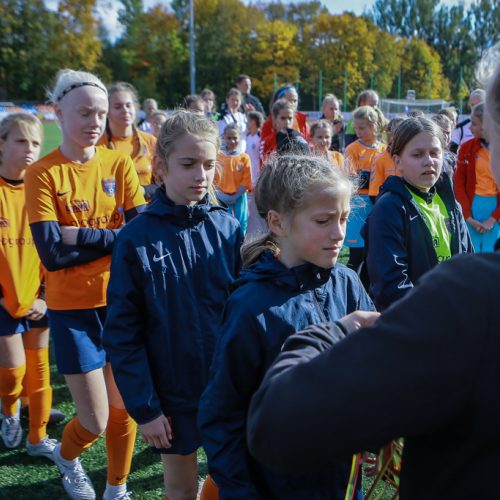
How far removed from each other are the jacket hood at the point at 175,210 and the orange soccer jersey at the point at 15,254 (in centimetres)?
147

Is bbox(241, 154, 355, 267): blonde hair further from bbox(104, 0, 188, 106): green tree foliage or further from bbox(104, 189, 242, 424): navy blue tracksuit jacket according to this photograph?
bbox(104, 0, 188, 106): green tree foliage

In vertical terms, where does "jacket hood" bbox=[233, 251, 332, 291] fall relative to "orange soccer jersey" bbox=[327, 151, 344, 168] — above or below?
below

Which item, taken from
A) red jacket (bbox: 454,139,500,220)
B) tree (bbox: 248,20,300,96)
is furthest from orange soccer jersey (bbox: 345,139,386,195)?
tree (bbox: 248,20,300,96)

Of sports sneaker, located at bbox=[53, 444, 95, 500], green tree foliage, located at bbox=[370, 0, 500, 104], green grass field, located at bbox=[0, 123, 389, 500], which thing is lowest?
green grass field, located at bbox=[0, 123, 389, 500]

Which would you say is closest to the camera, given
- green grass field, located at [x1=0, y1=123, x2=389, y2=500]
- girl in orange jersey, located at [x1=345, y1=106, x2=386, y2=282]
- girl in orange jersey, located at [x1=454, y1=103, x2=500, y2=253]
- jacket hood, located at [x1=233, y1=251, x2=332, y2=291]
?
jacket hood, located at [x1=233, y1=251, x2=332, y2=291]

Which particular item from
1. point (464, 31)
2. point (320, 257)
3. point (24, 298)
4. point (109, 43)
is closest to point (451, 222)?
point (320, 257)

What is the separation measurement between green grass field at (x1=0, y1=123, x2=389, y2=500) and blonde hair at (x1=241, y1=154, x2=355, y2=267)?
1.89 metres

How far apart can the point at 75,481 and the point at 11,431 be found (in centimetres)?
88

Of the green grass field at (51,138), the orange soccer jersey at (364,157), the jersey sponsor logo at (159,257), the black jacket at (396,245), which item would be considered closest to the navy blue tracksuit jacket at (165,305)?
the jersey sponsor logo at (159,257)

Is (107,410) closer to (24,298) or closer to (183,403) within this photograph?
(183,403)

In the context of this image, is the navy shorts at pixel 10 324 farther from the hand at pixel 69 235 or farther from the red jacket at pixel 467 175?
the red jacket at pixel 467 175

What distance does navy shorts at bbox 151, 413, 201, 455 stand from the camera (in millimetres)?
2391

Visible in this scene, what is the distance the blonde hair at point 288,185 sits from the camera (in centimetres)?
196

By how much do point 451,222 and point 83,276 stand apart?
6.27 ft
